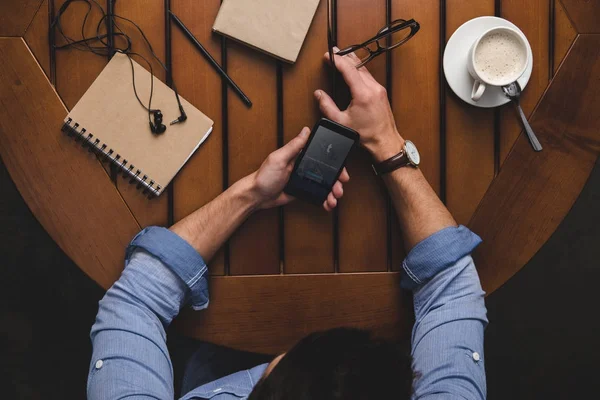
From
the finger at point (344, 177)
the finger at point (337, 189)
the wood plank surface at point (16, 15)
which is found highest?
the wood plank surface at point (16, 15)

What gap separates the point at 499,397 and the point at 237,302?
3.05 ft

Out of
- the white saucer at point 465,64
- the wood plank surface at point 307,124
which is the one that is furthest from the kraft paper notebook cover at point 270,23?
the white saucer at point 465,64

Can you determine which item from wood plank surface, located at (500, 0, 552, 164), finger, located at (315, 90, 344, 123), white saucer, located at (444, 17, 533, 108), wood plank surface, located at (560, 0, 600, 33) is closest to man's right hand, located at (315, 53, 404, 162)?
finger, located at (315, 90, 344, 123)

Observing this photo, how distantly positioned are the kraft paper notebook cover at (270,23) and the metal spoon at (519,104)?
1.08ft

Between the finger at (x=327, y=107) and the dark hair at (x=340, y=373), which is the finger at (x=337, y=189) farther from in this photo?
the dark hair at (x=340, y=373)

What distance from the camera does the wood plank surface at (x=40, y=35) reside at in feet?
2.65

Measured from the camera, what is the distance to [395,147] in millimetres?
832

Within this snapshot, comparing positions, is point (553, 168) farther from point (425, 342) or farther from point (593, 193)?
point (593, 193)

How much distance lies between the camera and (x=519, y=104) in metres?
0.84

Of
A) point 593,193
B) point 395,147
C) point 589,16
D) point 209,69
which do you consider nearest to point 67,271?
point 209,69

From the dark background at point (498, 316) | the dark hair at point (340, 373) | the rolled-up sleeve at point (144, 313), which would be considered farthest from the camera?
the dark background at point (498, 316)

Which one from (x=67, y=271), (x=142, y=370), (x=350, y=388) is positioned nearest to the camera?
(x=350, y=388)

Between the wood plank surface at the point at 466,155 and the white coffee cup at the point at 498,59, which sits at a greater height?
the white coffee cup at the point at 498,59

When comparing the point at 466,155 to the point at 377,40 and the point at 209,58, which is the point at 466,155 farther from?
the point at 209,58
